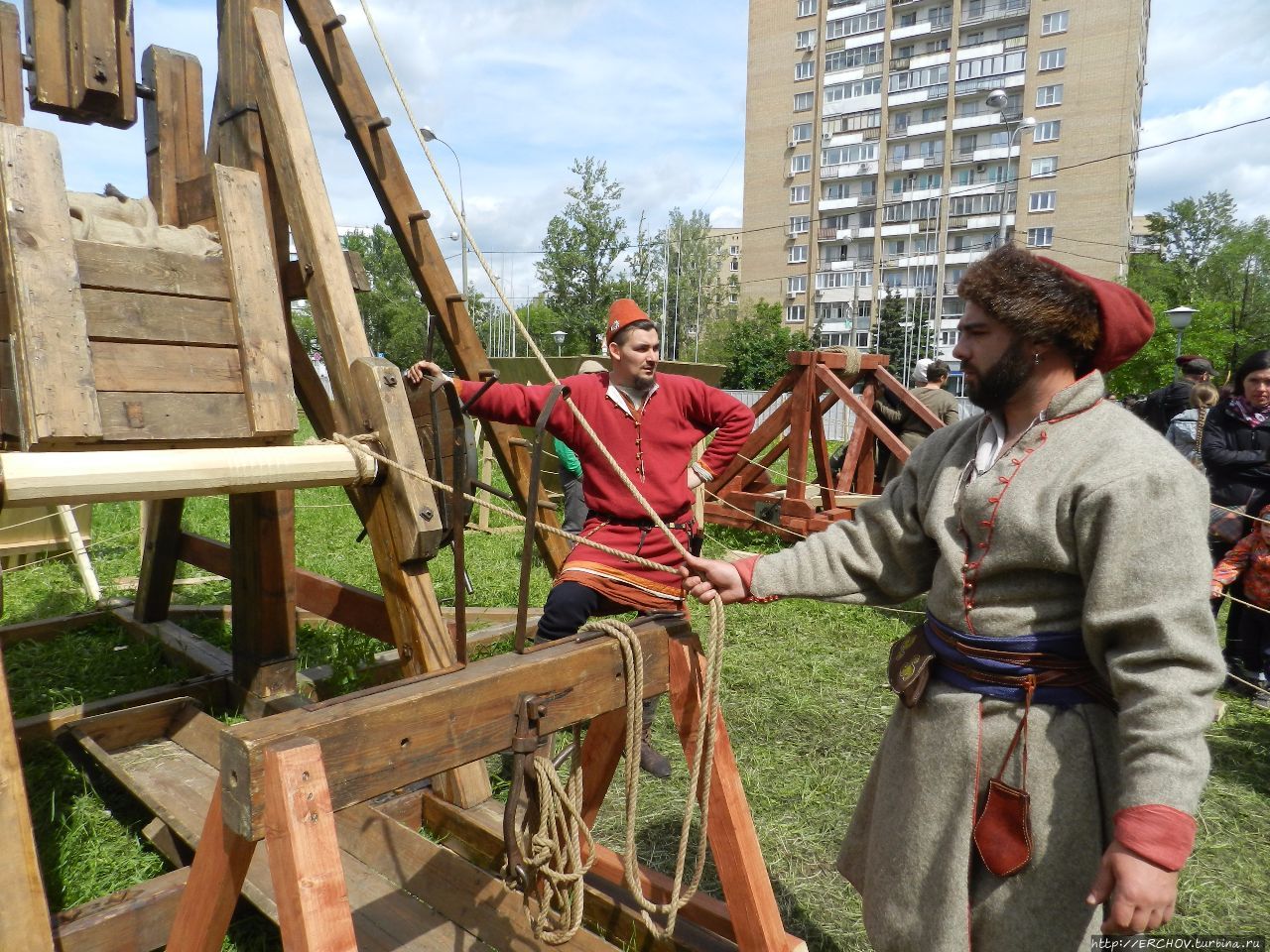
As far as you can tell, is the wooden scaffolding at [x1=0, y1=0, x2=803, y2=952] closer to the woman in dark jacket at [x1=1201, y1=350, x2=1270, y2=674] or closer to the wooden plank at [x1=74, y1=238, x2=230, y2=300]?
the wooden plank at [x1=74, y1=238, x2=230, y2=300]

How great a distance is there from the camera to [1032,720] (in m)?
1.47

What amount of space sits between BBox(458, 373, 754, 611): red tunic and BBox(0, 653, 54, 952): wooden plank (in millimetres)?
1726

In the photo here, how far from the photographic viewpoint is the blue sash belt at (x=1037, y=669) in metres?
1.47

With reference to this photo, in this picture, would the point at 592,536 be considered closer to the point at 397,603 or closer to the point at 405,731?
the point at 397,603

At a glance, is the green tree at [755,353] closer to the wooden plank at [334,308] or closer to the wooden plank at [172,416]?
the wooden plank at [334,308]

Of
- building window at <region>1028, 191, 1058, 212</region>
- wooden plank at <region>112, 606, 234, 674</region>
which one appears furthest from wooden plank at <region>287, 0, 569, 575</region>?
building window at <region>1028, 191, 1058, 212</region>

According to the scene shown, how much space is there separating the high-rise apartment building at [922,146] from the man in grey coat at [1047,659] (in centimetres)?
4404

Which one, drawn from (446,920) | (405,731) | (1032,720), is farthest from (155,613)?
(1032,720)

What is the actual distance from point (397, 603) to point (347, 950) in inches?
54.9

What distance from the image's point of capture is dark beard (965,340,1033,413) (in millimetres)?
1536

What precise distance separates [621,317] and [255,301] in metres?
1.38

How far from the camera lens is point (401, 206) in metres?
3.51

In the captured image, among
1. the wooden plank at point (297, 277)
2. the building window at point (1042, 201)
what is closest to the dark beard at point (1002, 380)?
the wooden plank at point (297, 277)

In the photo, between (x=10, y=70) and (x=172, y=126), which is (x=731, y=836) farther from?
(x=172, y=126)
